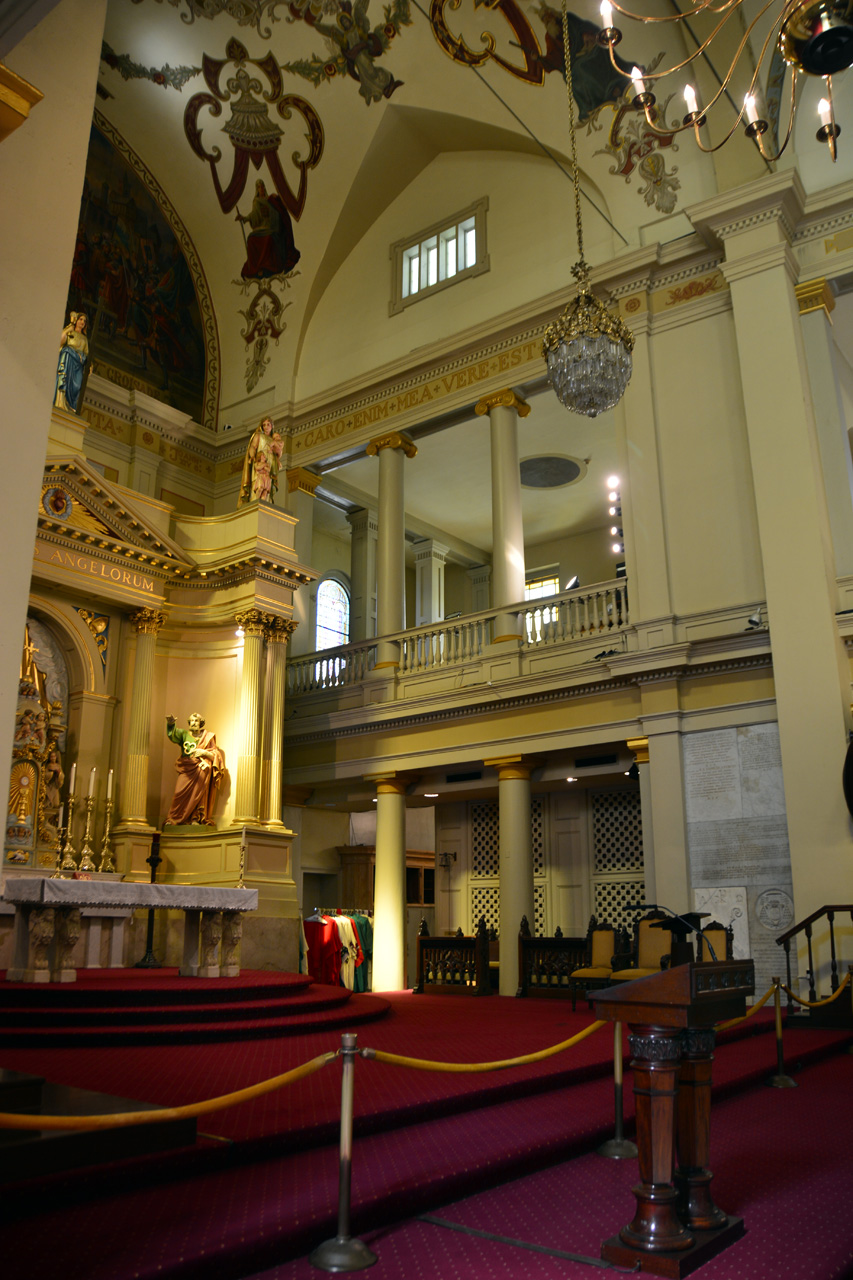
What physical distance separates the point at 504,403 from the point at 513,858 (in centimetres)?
605

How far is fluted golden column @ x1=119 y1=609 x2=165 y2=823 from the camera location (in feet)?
37.5

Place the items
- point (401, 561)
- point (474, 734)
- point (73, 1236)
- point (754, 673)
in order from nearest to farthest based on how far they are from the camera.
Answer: point (73, 1236), point (754, 673), point (474, 734), point (401, 561)

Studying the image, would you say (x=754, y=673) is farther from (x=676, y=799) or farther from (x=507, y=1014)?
(x=507, y=1014)

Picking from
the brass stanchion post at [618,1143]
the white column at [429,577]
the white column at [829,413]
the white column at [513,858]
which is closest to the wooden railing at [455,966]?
the white column at [513,858]

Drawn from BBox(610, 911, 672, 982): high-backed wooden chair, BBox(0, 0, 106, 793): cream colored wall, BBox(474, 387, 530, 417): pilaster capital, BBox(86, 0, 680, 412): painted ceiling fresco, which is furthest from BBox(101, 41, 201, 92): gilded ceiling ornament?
BBox(610, 911, 672, 982): high-backed wooden chair

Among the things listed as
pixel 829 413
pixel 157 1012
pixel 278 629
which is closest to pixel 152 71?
pixel 278 629

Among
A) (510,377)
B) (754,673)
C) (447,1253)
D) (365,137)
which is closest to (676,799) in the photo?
(754,673)

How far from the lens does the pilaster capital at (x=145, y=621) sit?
12.0 m

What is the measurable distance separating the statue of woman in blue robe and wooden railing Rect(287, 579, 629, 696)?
16.0ft

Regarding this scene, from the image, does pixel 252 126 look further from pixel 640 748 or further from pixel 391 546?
pixel 640 748

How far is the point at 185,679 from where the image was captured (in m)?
12.8

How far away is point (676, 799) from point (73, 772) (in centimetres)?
662

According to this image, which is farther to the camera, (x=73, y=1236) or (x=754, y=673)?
(x=754, y=673)

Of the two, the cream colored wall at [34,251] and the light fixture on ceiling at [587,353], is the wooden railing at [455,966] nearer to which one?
the light fixture on ceiling at [587,353]
